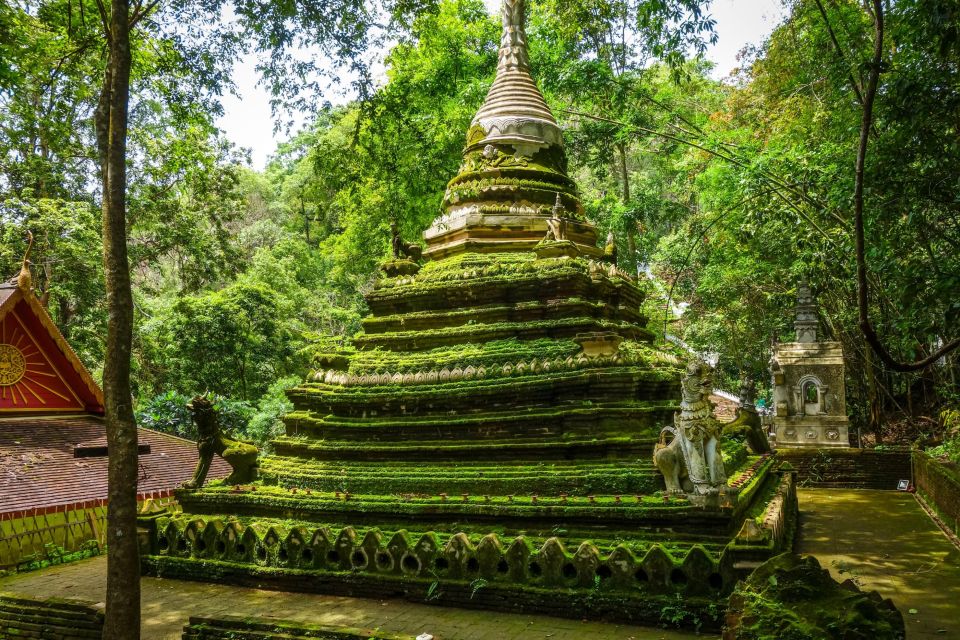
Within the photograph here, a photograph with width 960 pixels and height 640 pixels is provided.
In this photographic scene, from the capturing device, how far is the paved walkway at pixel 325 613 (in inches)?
241

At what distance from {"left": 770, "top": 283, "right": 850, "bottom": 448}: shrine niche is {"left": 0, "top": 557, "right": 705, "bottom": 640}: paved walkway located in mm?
12843

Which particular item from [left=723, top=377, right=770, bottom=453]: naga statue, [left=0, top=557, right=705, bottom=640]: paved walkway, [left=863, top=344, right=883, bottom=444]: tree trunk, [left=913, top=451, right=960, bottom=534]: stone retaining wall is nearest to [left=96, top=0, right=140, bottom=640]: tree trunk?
[left=0, top=557, right=705, bottom=640]: paved walkway

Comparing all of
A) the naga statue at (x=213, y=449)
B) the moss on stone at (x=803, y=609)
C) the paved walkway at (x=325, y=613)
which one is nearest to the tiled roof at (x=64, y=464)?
the paved walkway at (x=325, y=613)

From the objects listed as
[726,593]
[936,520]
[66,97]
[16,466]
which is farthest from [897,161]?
[16,466]

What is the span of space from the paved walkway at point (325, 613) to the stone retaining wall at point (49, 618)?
78cm

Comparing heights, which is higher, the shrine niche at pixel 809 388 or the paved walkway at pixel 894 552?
the shrine niche at pixel 809 388

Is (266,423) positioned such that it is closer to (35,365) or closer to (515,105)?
(35,365)

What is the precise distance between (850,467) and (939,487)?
4.31 metres

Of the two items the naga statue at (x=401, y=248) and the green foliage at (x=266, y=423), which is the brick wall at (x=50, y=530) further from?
the green foliage at (x=266, y=423)

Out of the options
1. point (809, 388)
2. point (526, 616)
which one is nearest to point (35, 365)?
point (526, 616)

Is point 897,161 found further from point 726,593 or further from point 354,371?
point 354,371

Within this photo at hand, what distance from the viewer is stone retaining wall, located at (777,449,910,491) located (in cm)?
1491

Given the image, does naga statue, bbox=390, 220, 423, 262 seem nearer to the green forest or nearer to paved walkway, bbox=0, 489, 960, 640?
the green forest

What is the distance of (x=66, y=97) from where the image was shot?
8578 mm
